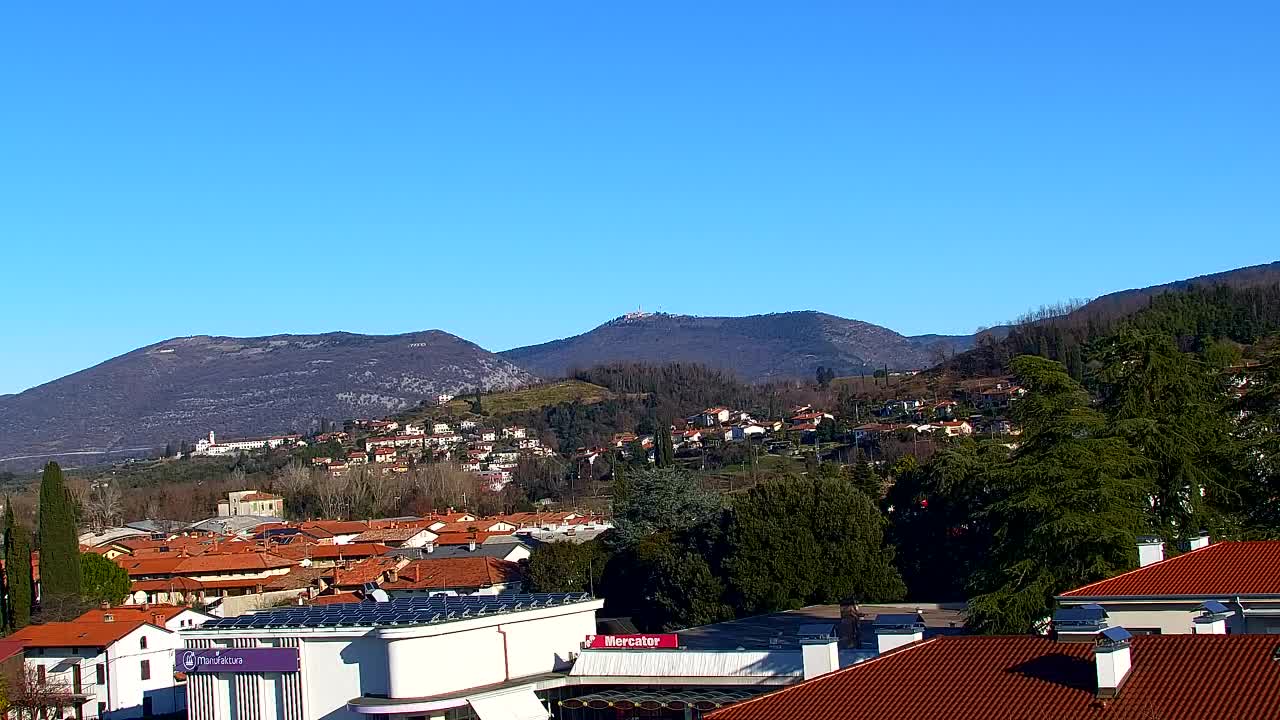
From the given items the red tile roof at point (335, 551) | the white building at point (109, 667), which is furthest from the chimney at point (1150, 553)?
the red tile roof at point (335, 551)

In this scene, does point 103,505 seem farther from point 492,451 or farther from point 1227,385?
point 1227,385

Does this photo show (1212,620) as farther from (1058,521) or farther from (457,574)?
(457,574)

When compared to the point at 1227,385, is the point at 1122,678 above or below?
below

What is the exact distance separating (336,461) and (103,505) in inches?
2012

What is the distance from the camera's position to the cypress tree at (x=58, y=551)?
54469 mm

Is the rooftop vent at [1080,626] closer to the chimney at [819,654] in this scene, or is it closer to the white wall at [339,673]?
the chimney at [819,654]

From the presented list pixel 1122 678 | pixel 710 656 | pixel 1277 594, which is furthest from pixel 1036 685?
pixel 710 656

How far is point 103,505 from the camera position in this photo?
387ft

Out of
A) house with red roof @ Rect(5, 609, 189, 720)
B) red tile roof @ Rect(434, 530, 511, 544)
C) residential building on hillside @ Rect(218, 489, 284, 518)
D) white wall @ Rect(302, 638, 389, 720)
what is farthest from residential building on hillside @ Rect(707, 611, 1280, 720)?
residential building on hillside @ Rect(218, 489, 284, 518)

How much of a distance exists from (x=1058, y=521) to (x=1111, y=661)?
14326 mm

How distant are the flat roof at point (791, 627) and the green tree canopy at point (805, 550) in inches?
144

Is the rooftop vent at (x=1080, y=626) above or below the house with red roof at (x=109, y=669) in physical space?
above

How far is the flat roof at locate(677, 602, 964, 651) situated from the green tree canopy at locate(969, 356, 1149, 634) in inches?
106

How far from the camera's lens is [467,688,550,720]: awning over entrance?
25266 mm
